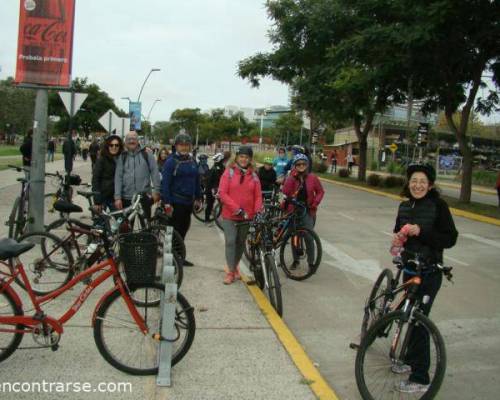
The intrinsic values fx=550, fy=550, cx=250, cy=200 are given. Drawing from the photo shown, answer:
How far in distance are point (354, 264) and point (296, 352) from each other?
421 cm

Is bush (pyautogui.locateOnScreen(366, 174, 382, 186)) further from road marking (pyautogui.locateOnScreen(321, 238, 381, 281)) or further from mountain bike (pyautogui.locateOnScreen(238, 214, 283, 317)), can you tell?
mountain bike (pyautogui.locateOnScreen(238, 214, 283, 317))

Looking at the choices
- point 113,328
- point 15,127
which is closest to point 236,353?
point 113,328

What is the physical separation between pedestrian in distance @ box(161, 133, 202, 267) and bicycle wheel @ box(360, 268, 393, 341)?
3.49 meters

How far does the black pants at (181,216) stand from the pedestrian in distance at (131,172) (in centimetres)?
48

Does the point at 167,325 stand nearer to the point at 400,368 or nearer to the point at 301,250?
the point at 400,368

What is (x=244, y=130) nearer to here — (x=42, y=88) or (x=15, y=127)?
(x=15, y=127)

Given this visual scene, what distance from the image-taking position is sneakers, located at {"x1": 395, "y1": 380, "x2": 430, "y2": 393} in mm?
3707

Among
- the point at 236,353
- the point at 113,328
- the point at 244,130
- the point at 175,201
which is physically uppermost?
the point at 244,130

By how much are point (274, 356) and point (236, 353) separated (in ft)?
1.03

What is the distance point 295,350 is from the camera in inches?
183

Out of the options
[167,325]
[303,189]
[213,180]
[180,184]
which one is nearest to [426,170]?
[167,325]

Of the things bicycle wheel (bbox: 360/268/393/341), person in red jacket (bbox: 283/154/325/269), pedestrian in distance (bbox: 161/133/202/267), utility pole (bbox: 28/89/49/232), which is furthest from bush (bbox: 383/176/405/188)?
bicycle wheel (bbox: 360/268/393/341)

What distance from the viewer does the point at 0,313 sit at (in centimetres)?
396

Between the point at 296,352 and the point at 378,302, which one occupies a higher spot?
the point at 378,302
